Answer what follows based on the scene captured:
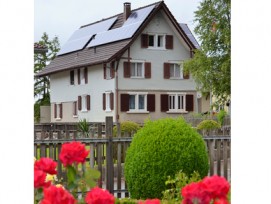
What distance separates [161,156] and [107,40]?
38.9ft

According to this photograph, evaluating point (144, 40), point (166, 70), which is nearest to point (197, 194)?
point (144, 40)

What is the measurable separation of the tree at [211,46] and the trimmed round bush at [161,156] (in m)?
9.88

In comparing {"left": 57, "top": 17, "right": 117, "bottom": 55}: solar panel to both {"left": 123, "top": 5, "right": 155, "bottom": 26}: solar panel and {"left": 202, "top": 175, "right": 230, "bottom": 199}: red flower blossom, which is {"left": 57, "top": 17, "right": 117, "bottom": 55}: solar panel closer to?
{"left": 123, "top": 5, "right": 155, "bottom": 26}: solar panel

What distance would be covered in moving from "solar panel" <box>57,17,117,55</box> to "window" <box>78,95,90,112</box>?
70.0 inches

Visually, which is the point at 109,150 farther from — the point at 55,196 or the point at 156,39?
the point at 156,39

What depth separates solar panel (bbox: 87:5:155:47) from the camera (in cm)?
1464

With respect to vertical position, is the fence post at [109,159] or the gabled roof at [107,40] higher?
the gabled roof at [107,40]

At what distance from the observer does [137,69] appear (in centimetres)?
1479

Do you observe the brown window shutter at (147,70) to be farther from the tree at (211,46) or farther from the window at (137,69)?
the tree at (211,46)

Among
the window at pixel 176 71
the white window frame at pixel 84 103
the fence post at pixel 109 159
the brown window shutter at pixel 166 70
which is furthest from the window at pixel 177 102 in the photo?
the fence post at pixel 109 159

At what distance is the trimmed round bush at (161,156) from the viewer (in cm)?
304

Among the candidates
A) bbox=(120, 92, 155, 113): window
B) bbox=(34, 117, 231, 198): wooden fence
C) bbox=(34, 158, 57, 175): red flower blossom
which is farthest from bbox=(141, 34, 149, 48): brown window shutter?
bbox=(34, 158, 57, 175): red flower blossom
